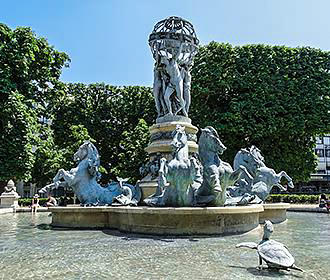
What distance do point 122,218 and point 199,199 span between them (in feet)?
7.21

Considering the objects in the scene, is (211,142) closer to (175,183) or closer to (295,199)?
(175,183)

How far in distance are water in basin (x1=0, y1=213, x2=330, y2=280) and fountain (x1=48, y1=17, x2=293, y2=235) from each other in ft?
1.67

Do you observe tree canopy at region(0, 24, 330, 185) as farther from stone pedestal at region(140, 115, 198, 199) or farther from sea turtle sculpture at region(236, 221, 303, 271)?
sea turtle sculpture at region(236, 221, 303, 271)

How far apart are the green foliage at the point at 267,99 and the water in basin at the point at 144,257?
55.8 ft

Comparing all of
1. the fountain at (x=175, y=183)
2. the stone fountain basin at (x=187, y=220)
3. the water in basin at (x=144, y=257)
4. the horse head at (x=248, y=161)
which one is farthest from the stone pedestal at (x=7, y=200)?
the horse head at (x=248, y=161)

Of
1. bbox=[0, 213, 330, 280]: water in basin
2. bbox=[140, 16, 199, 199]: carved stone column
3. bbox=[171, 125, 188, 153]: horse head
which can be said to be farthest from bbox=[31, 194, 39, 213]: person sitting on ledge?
bbox=[171, 125, 188, 153]: horse head

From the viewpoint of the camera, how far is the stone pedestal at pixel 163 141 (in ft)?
39.7

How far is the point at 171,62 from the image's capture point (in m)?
13.6

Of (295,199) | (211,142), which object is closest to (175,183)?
(211,142)

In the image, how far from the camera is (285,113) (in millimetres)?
25406

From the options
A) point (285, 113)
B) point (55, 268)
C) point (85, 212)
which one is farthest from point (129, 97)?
point (55, 268)

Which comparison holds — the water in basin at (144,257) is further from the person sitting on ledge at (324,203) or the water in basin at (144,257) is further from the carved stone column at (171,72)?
the person sitting on ledge at (324,203)

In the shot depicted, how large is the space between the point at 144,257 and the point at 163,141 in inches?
282

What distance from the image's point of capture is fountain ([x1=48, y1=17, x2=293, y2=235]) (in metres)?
8.23
